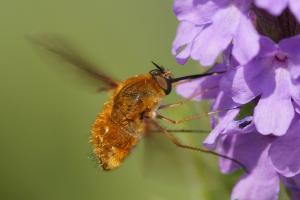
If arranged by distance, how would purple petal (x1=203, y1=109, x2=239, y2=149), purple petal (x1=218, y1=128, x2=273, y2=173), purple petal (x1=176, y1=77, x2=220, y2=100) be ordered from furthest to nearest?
purple petal (x1=176, y1=77, x2=220, y2=100) → purple petal (x1=218, y1=128, x2=273, y2=173) → purple petal (x1=203, y1=109, x2=239, y2=149)

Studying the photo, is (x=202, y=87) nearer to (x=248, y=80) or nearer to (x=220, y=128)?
(x=220, y=128)

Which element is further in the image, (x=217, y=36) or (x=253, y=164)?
(x=253, y=164)

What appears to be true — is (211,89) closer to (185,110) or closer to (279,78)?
(185,110)

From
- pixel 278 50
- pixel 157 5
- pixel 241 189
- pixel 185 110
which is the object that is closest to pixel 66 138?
pixel 157 5

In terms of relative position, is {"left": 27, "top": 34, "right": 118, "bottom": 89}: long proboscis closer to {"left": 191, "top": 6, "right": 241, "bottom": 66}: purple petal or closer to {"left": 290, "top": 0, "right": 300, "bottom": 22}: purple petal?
{"left": 191, "top": 6, "right": 241, "bottom": 66}: purple petal

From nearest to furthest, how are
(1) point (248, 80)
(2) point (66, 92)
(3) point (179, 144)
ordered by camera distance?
(1) point (248, 80) < (3) point (179, 144) < (2) point (66, 92)

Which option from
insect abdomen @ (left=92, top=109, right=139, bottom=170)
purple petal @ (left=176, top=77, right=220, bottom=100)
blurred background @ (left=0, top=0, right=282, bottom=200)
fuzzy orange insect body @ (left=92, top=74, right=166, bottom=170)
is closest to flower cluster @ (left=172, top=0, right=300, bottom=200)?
purple petal @ (left=176, top=77, right=220, bottom=100)

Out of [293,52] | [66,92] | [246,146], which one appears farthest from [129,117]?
[66,92]

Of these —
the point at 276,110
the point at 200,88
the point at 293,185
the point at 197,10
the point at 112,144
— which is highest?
the point at 197,10
